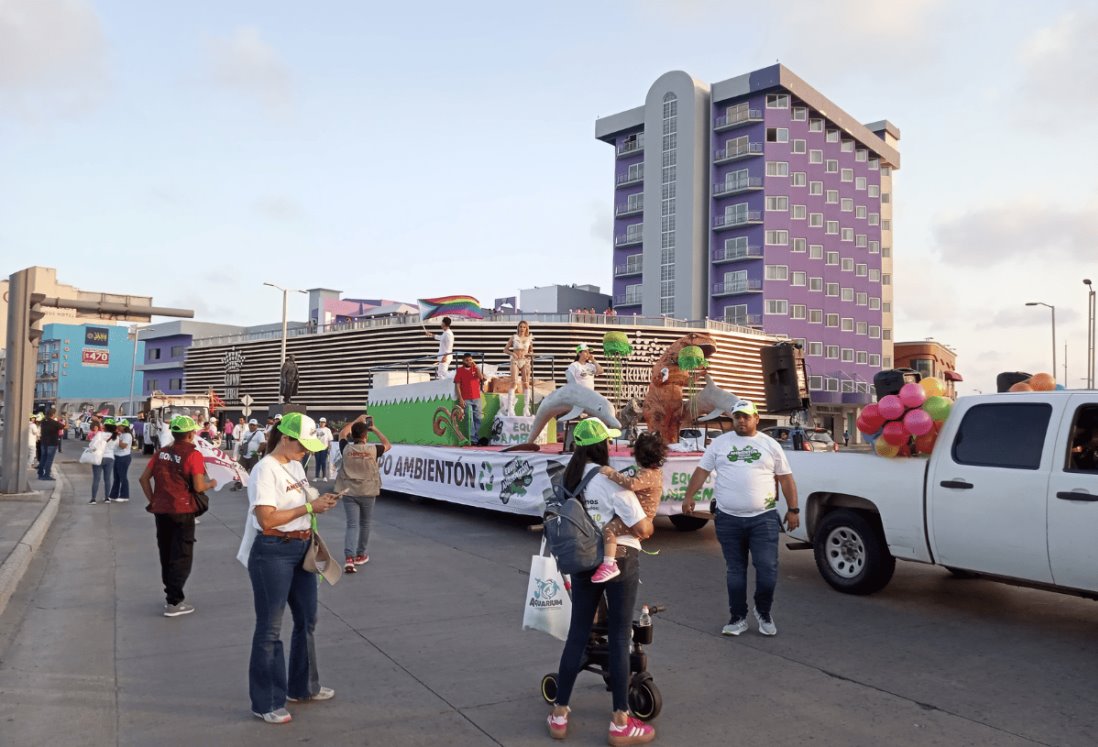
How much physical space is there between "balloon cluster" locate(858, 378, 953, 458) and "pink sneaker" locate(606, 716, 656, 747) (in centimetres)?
441

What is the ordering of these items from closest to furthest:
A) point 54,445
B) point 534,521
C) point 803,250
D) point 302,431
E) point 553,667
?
point 302,431 → point 553,667 → point 534,521 → point 54,445 → point 803,250

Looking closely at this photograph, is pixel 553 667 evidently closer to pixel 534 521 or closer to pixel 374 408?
pixel 534 521

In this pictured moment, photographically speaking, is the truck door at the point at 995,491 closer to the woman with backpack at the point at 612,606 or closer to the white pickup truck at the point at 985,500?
the white pickup truck at the point at 985,500

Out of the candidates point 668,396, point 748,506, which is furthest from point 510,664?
point 668,396

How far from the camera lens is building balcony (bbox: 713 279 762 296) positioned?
212 feet

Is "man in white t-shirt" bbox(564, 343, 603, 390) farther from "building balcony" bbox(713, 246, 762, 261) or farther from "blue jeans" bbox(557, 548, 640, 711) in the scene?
"building balcony" bbox(713, 246, 762, 261)

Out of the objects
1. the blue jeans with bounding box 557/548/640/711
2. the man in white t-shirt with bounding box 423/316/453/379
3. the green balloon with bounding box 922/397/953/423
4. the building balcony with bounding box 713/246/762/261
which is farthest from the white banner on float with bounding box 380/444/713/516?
the building balcony with bounding box 713/246/762/261

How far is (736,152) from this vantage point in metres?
66.1

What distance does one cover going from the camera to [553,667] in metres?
5.94

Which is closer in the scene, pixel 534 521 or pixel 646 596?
pixel 646 596

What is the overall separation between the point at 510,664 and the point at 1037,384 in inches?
223

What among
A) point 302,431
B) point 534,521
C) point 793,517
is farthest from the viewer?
point 534,521

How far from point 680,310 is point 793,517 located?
62483 mm

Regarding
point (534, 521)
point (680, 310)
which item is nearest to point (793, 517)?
point (534, 521)
